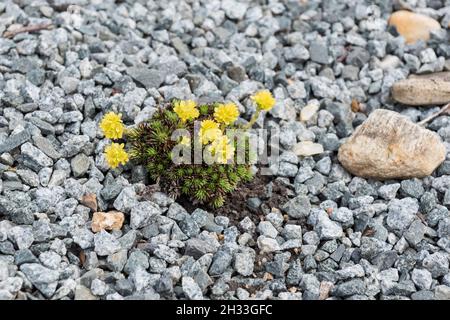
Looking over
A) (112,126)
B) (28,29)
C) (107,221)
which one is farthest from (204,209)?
(28,29)

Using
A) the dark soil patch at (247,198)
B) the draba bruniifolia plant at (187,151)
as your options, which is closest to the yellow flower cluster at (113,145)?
the draba bruniifolia plant at (187,151)

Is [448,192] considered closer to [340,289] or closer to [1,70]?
[340,289]

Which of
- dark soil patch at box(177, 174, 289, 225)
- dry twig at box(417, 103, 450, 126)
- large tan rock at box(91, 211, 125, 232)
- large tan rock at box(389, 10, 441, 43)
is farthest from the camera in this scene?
large tan rock at box(389, 10, 441, 43)

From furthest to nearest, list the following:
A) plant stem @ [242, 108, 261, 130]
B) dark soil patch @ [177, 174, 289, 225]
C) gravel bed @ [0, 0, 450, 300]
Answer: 1. plant stem @ [242, 108, 261, 130]
2. dark soil patch @ [177, 174, 289, 225]
3. gravel bed @ [0, 0, 450, 300]

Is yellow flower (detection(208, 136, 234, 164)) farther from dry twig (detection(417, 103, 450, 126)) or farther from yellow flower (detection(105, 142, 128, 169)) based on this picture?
dry twig (detection(417, 103, 450, 126))

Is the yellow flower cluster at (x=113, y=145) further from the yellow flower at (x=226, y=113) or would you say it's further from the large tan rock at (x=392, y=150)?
the large tan rock at (x=392, y=150)

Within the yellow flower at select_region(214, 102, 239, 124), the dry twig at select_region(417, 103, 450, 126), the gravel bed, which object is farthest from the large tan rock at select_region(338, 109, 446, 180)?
the yellow flower at select_region(214, 102, 239, 124)
